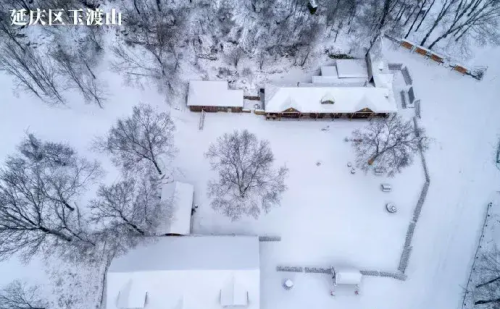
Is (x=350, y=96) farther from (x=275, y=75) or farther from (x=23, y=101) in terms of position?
(x=23, y=101)

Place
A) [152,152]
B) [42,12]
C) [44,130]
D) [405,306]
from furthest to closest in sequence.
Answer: [42,12]
[44,130]
[152,152]
[405,306]

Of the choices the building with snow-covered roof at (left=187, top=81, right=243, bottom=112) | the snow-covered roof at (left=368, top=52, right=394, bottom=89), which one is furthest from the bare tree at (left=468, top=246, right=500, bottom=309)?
the building with snow-covered roof at (left=187, top=81, right=243, bottom=112)

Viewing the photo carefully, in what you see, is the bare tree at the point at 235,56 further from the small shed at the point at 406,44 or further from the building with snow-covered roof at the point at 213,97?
the small shed at the point at 406,44

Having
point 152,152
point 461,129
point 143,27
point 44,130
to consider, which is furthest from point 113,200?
point 461,129

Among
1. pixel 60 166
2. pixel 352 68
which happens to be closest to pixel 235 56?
pixel 352 68

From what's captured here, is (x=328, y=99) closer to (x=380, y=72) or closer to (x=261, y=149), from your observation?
(x=380, y=72)

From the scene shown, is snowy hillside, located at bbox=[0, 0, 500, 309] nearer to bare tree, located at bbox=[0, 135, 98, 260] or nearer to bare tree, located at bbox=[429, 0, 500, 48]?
bare tree, located at bbox=[0, 135, 98, 260]
